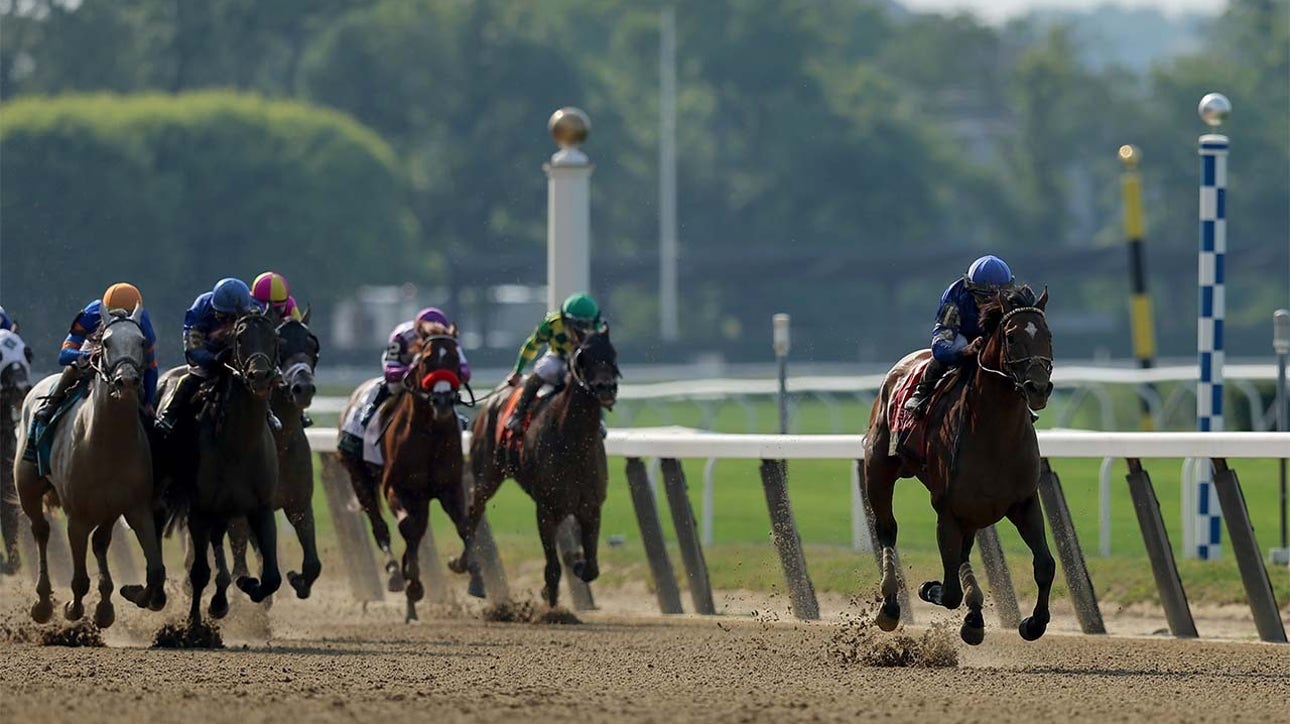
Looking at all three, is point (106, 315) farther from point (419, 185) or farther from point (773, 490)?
point (419, 185)

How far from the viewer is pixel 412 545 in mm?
11578

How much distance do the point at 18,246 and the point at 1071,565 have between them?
9927mm

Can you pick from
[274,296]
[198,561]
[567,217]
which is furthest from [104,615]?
[567,217]

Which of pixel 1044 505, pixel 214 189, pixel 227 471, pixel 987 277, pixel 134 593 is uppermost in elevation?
pixel 214 189

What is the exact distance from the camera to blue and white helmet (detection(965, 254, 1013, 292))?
8781 millimetres

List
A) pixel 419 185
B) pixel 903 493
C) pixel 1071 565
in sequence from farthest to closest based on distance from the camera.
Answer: pixel 419 185 → pixel 903 493 → pixel 1071 565

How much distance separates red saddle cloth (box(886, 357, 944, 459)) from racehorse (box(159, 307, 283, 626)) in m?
2.25

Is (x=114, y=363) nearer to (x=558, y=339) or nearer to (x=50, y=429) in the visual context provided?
(x=50, y=429)

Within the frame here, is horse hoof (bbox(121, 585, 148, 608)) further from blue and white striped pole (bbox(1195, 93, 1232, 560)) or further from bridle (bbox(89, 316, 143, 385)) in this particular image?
blue and white striped pole (bbox(1195, 93, 1232, 560))

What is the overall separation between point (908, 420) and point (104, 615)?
3.05 meters

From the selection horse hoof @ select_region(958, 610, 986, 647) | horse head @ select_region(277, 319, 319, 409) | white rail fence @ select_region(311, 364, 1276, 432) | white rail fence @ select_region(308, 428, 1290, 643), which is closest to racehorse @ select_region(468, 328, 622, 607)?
white rail fence @ select_region(308, 428, 1290, 643)

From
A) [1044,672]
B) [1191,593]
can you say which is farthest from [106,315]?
[1191,593]

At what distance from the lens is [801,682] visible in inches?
314

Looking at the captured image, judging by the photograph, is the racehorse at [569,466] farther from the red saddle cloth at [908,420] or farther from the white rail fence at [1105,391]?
the white rail fence at [1105,391]
